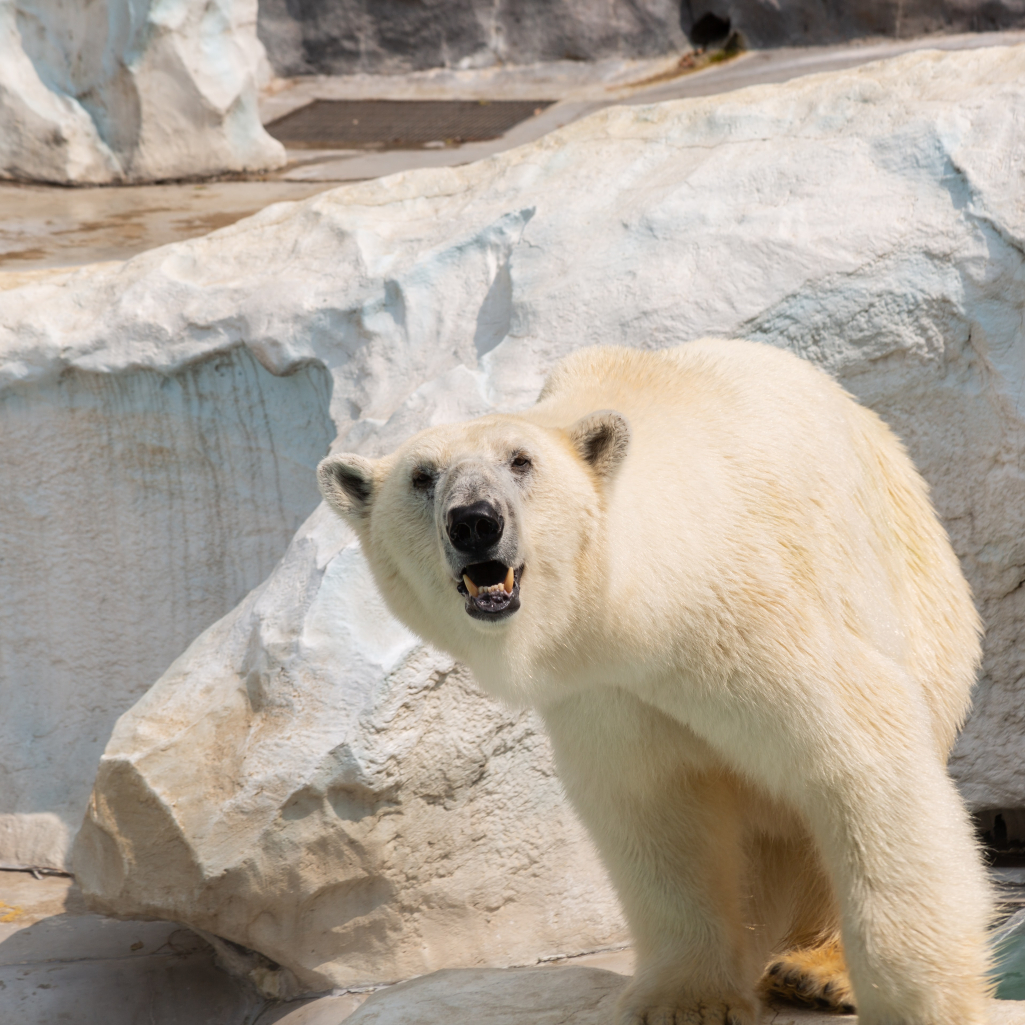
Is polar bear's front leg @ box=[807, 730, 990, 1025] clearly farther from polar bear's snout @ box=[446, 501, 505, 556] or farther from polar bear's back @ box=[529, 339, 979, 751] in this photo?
polar bear's snout @ box=[446, 501, 505, 556]


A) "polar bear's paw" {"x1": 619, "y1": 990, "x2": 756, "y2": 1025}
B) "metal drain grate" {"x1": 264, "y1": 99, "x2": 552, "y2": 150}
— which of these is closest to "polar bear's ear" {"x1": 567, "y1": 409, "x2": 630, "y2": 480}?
"polar bear's paw" {"x1": 619, "y1": 990, "x2": 756, "y2": 1025}

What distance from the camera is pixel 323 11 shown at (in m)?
11.2

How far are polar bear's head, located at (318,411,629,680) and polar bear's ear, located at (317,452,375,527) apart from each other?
0.23 ft

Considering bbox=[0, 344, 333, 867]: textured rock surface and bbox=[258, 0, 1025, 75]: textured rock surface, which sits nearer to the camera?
bbox=[0, 344, 333, 867]: textured rock surface

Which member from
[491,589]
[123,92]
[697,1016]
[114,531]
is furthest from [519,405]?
[123,92]

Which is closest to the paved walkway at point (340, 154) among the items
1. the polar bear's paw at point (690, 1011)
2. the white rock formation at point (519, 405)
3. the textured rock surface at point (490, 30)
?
the textured rock surface at point (490, 30)

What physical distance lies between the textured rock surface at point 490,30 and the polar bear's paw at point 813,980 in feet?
30.0

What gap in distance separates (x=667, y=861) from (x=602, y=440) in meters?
0.95

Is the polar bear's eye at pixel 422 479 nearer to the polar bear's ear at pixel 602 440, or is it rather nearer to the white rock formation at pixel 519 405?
the polar bear's ear at pixel 602 440

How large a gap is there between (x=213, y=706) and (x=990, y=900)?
2114mm

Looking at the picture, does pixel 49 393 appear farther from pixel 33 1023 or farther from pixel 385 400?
pixel 33 1023

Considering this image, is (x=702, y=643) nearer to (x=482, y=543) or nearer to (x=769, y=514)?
(x=769, y=514)

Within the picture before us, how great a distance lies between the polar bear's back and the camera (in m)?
2.20

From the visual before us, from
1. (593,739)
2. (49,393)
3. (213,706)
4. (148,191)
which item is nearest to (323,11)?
(148,191)
